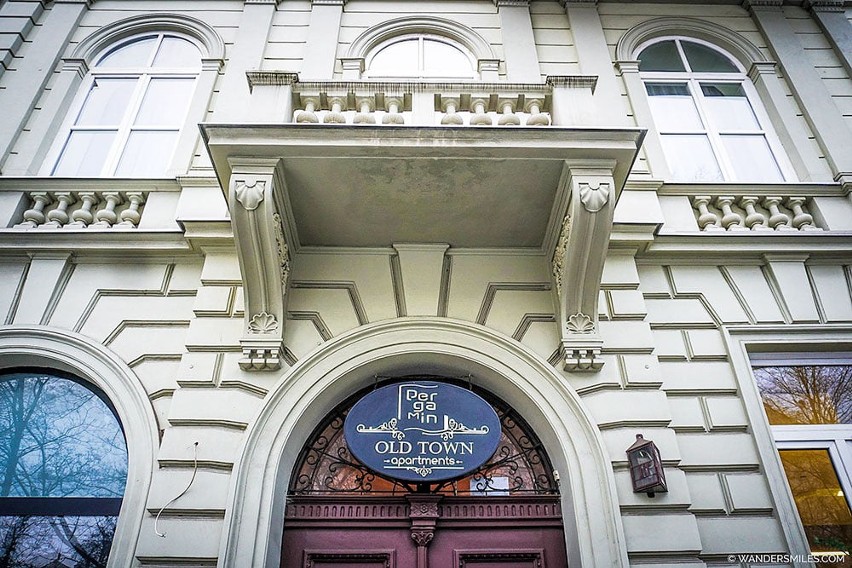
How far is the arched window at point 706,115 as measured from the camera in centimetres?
643

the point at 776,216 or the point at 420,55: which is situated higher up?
the point at 420,55

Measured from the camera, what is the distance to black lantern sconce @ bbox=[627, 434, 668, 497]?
4141mm

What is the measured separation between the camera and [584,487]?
440 cm

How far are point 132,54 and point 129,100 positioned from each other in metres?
0.97

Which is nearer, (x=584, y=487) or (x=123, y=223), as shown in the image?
(x=584, y=487)

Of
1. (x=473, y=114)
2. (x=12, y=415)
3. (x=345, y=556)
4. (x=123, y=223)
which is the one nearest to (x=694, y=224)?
(x=473, y=114)

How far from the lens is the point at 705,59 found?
7.52 meters

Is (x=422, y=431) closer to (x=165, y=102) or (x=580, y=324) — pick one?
(x=580, y=324)

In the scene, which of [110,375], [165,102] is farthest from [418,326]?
[165,102]

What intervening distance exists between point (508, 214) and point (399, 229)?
1.03 m

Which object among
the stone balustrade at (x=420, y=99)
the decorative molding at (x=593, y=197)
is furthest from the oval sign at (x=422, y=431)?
the stone balustrade at (x=420, y=99)

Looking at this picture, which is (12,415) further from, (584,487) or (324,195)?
(584,487)

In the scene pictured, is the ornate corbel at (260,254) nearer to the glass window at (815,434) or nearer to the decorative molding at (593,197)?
the decorative molding at (593,197)

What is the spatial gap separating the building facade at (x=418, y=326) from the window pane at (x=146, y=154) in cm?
3
